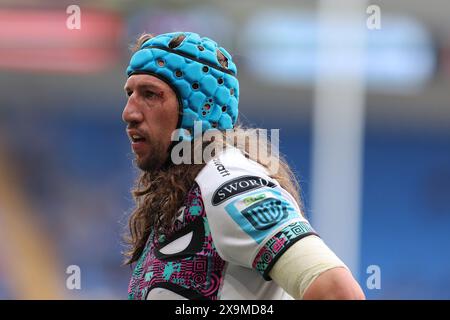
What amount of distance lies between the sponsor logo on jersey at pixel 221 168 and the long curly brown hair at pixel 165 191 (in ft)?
0.24

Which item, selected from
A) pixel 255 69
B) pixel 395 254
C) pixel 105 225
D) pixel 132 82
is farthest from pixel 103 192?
pixel 132 82

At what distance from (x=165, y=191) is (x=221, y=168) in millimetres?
204

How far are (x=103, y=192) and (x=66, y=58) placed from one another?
1.08 m

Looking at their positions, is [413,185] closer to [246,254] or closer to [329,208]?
[329,208]

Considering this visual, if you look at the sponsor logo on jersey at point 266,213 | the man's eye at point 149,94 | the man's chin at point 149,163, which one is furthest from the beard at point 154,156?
the sponsor logo on jersey at point 266,213

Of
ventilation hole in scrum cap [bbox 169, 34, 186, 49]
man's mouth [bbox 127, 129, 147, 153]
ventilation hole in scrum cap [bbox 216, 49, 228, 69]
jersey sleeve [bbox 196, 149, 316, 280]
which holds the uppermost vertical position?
ventilation hole in scrum cap [bbox 169, 34, 186, 49]

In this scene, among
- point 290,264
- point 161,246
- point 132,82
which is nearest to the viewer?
point 290,264

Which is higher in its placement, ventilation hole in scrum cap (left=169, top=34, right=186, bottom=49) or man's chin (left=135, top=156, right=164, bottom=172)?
ventilation hole in scrum cap (left=169, top=34, right=186, bottom=49)

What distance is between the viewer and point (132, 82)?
1.91 meters

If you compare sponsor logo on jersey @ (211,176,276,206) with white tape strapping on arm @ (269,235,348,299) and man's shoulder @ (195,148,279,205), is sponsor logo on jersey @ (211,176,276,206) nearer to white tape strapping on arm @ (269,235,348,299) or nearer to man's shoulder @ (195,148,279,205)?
man's shoulder @ (195,148,279,205)

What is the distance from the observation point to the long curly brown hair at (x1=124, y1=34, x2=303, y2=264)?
1783 millimetres

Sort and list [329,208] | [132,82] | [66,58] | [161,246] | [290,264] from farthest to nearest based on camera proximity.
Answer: [66,58] < [329,208] < [132,82] < [161,246] < [290,264]


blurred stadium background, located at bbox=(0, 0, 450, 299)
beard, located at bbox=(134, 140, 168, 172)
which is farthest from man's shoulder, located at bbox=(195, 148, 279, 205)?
blurred stadium background, located at bbox=(0, 0, 450, 299)

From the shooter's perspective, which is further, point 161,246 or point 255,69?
point 255,69
